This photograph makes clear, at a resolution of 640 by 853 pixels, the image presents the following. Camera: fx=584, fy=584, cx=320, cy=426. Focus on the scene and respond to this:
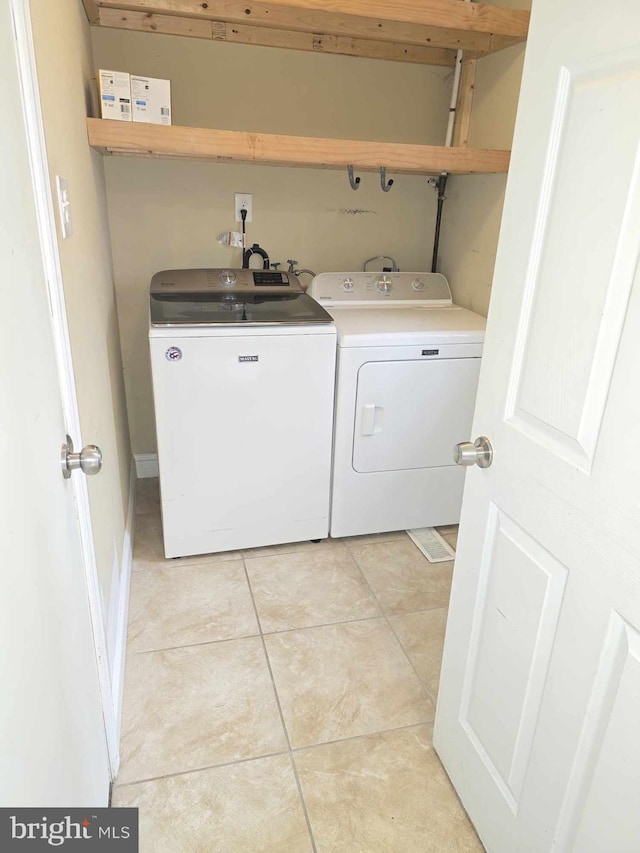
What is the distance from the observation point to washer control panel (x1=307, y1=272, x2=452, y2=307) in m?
2.63

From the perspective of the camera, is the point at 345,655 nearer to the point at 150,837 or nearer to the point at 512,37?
the point at 150,837

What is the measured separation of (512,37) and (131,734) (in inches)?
104

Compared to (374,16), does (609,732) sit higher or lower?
lower

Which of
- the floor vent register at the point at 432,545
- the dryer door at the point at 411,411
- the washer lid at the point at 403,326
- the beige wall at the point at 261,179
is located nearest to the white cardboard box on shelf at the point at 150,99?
the beige wall at the point at 261,179

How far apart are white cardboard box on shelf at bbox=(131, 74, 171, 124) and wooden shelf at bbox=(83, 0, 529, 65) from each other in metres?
0.22

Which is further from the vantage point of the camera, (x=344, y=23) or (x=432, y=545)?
(x=432, y=545)

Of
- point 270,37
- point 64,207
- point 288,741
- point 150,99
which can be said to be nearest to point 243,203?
point 270,37

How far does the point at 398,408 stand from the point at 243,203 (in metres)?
1.20

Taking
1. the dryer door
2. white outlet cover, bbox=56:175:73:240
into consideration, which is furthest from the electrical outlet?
white outlet cover, bbox=56:175:73:240

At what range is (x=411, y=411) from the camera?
232 centimetres

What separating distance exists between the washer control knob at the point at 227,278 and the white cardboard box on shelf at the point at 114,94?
75cm

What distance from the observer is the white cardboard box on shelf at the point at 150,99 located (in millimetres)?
1884

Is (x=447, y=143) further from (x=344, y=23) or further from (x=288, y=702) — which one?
(x=288, y=702)

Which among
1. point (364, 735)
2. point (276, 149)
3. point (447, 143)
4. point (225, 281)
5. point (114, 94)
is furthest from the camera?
point (447, 143)
